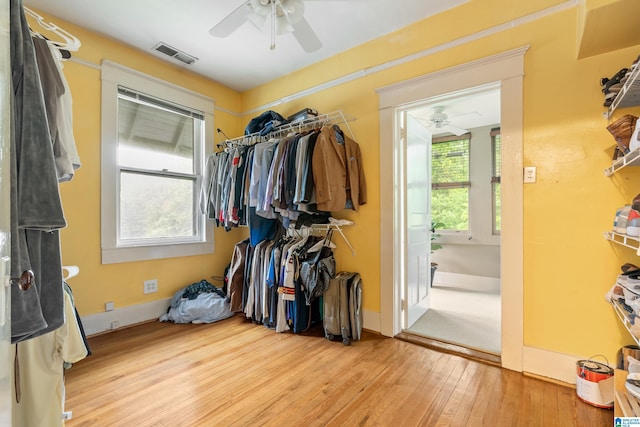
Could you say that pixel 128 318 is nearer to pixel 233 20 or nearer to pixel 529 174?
pixel 233 20

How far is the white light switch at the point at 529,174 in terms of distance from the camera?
6.15 ft

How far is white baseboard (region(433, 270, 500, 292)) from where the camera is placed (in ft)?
13.8

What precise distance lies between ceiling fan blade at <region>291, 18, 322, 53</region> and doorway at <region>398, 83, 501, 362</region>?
4.40ft

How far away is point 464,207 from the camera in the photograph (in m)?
4.61

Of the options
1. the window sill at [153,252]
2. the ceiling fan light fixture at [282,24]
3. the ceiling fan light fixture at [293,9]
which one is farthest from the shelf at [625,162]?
the window sill at [153,252]

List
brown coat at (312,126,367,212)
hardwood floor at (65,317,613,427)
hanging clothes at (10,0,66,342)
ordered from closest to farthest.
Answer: hanging clothes at (10,0,66,342), hardwood floor at (65,317,613,427), brown coat at (312,126,367,212)

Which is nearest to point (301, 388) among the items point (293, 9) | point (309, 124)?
point (309, 124)

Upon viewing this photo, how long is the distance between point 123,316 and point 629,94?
3920mm

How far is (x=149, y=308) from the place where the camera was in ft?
9.40

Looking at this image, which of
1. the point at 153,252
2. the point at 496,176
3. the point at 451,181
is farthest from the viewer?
the point at 451,181

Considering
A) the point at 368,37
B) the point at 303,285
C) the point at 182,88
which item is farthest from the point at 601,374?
the point at 182,88

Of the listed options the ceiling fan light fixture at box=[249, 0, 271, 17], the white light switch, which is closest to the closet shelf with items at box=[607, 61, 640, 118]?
the white light switch

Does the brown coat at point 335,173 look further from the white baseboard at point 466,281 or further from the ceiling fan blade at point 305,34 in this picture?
the white baseboard at point 466,281

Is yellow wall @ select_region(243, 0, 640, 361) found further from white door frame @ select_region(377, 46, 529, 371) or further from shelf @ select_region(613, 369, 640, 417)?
shelf @ select_region(613, 369, 640, 417)
